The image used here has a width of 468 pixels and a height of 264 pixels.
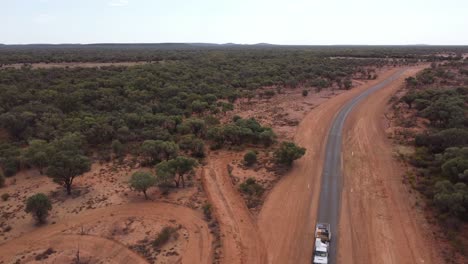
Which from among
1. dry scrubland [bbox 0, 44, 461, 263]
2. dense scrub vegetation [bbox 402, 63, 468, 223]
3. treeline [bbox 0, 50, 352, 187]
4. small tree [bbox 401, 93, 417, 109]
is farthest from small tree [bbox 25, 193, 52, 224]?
small tree [bbox 401, 93, 417, 109]

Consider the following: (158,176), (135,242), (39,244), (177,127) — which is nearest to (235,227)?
(135,242)

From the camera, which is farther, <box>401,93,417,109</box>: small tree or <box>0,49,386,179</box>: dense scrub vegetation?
<box>401,93,417,109</box>: small tree

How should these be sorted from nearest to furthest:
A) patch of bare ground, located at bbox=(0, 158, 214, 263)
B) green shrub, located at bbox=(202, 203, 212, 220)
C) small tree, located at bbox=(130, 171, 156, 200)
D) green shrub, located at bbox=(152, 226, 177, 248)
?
patch of bare ground, located at bbox=(0, 158, 214, 263)
green shrub, located at bbox=(152, 226, 177, 248)
green shrub, located at bbox=(202, 203, 212, 220)
small tree, located at bbox=(130, 171, 156, 200)

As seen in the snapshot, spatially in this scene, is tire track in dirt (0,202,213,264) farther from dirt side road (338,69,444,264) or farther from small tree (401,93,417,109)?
small tree (401,93,417,109)

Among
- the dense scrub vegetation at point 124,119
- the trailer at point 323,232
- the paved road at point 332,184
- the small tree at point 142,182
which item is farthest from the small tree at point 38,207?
the paved road at point 332,184

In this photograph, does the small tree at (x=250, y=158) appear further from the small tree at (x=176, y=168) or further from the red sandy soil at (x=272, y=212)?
the small tree at (x=176, y=168)

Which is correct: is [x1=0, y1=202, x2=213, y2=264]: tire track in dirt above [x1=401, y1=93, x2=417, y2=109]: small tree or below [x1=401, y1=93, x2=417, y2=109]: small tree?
below

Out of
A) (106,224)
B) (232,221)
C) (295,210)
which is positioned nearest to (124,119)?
(106,224)
